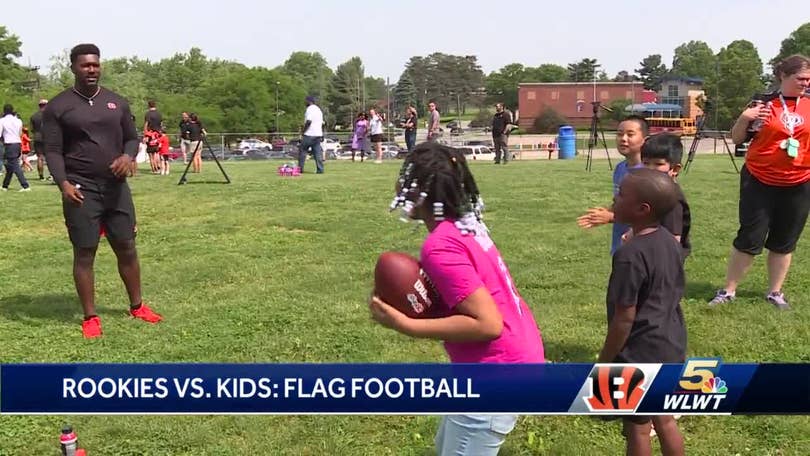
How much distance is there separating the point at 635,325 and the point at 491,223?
7.16m

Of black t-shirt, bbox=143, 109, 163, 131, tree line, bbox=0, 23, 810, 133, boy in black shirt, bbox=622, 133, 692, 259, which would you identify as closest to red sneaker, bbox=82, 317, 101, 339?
boy in black shirt, bbox=622, 133, 692, 259

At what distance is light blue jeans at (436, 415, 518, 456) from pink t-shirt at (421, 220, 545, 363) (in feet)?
0.64

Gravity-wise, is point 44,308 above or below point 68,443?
below

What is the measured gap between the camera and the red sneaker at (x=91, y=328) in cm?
552

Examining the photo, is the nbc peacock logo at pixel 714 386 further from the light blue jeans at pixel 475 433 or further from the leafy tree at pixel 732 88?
the leafy tree at pixel 732 88

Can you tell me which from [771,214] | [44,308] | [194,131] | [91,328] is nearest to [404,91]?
[194,131]

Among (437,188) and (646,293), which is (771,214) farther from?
(437,188)

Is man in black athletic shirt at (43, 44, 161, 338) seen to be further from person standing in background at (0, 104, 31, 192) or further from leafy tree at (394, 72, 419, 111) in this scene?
leafy tree at (394, 72, 419, 111)

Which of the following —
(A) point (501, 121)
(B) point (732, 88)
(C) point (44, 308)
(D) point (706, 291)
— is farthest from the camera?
(B) point (732, 88)

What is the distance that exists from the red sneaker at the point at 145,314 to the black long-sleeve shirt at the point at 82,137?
110cm

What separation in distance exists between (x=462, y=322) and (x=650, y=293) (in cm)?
97

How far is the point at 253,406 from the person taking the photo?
2367 mm

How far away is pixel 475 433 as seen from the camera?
97.0 inches

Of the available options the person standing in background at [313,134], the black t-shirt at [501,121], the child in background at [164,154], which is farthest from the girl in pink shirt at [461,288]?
the black t-shirt at [501,121]
